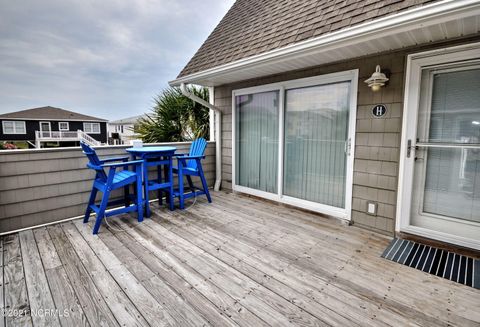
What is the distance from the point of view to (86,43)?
1199 centimetres

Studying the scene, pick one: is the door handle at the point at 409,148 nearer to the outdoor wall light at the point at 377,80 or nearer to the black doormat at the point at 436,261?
the outdoor wall light at the point at 377,80

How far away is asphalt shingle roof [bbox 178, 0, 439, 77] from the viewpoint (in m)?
2.26

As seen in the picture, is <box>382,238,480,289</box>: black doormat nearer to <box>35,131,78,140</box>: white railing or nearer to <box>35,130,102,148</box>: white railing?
<box>35,130,102,148</box>: white railing

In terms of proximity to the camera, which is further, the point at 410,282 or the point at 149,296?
the point at 410,282

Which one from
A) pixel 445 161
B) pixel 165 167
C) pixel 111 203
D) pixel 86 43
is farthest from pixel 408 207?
pixel 86 43

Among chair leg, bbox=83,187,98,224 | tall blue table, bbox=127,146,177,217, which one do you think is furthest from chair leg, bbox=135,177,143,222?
A: chair leg, bbox=83,187,98,224

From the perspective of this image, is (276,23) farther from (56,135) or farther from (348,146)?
(56,135)

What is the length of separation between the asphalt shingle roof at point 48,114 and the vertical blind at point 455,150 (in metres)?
26.4

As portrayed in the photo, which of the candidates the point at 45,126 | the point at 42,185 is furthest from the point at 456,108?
the point at 45,126

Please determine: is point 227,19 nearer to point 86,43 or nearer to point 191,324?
point 191,324

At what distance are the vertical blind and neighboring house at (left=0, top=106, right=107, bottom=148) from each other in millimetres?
22814

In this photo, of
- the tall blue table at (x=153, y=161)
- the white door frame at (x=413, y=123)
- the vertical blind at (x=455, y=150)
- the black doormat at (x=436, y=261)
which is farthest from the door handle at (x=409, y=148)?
the tall blue table at (x=153, y=161)

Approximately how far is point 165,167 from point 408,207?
3.31 metres

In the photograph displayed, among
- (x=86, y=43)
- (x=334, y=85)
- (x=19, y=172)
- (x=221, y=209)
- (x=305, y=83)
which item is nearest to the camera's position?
(x=19, y=172)
